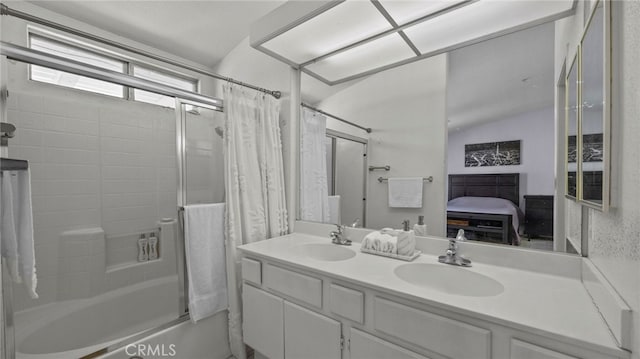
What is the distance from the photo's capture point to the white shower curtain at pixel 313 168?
72.4 inches

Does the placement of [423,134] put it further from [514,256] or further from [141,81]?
[141,81]

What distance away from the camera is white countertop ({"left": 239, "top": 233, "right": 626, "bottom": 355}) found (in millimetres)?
631

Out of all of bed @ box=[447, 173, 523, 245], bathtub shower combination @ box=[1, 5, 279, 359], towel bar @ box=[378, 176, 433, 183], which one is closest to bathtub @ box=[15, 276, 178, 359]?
bathtub shower combination @ box=[1, 5, 279, 359]

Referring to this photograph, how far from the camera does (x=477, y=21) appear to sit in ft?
3.90

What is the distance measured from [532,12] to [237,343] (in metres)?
2.44

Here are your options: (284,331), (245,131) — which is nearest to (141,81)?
(245,131)

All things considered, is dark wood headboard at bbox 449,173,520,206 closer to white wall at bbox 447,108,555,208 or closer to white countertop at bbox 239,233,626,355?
white wall at bbox 447,108,555,208

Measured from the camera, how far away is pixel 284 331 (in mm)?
1241

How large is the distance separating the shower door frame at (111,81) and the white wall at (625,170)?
5.82 feet

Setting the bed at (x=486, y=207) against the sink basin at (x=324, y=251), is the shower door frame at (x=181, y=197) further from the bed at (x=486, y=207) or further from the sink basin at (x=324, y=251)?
the bed at (x=486, y=207)

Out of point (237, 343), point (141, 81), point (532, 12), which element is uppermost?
point (532, 12)

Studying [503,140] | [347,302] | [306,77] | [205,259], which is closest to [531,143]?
[503,140]

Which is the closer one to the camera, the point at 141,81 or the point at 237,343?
the point at 141,81

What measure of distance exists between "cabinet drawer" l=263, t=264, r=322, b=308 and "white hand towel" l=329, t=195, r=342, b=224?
23.5 inches
